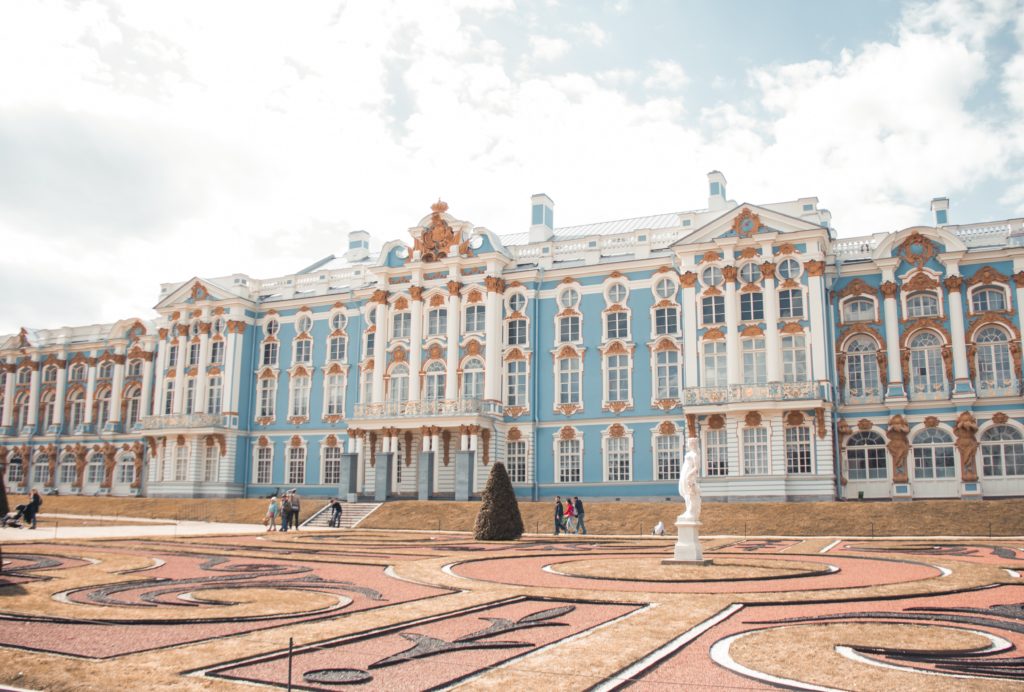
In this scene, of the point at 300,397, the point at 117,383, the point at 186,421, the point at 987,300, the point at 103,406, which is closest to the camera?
the point at 987,300

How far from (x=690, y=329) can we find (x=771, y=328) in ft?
12.8

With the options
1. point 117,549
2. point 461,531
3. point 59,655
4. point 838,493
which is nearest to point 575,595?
point 59,655

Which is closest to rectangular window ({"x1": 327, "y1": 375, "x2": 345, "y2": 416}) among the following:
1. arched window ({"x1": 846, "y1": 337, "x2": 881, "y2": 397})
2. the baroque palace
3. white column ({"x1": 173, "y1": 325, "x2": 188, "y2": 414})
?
the baroque palace

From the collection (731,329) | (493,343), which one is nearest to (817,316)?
(731,329)

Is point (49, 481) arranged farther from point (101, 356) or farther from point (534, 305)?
point (534, 305)

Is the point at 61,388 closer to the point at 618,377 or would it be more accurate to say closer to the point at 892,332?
the point at 618,377

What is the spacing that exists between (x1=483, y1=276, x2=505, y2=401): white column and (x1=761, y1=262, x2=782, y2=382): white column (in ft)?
46.7

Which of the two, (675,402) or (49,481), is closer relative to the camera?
(675,402)

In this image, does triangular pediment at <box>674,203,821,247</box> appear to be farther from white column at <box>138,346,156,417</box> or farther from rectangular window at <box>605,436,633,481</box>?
white column at <box>138,346,156,417</box>

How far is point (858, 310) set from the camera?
4269cm

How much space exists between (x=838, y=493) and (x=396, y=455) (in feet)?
75.2

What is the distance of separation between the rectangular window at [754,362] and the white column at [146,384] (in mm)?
41638

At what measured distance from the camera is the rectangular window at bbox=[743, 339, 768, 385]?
42.0m

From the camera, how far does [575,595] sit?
14188mm
